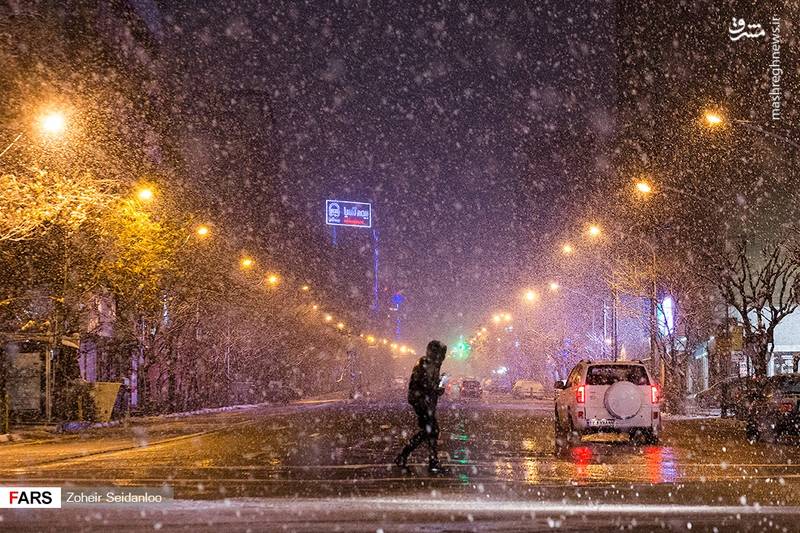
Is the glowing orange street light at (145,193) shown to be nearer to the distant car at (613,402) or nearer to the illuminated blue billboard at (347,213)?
the distant car at (613,402)

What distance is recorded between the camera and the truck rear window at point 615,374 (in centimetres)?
1931

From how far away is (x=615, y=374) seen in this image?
1978 centimetres

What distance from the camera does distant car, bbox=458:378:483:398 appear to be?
69375 millimetres

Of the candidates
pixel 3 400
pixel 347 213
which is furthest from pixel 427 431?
pixel 347 213

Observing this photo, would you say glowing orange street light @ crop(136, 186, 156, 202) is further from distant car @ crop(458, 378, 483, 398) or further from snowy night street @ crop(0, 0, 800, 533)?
distant car @ crop(458, 378, 483, 398)

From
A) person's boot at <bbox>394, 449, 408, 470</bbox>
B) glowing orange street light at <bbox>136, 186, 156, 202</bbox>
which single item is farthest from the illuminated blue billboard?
person's boot at <bbox>394, 449, 408, 470</bbox>

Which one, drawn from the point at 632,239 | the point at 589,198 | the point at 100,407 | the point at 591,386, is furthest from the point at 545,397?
the point at 591,386

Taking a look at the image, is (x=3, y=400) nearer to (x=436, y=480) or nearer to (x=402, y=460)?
(x=402, y=460)

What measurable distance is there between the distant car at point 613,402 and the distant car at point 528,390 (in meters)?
46.6

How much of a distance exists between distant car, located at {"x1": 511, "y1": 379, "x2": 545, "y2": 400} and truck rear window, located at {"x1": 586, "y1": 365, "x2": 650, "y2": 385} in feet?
152

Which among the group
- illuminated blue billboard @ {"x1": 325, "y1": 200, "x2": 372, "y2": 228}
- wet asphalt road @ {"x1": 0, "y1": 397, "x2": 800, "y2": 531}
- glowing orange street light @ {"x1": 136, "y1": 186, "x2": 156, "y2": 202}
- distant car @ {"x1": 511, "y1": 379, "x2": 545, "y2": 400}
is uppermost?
illuminated blue billboard @ {"x1": 325, "y1": 200, "x2": 372, "y2": 228}

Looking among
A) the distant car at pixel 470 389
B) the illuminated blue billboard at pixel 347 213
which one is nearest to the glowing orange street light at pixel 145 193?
the distant car at pixel 470 389

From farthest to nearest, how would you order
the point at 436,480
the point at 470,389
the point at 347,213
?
1. the point at 347,213
2. the point at 470,389
3. the point at 436,480

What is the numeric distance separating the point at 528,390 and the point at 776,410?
47.3 meters
